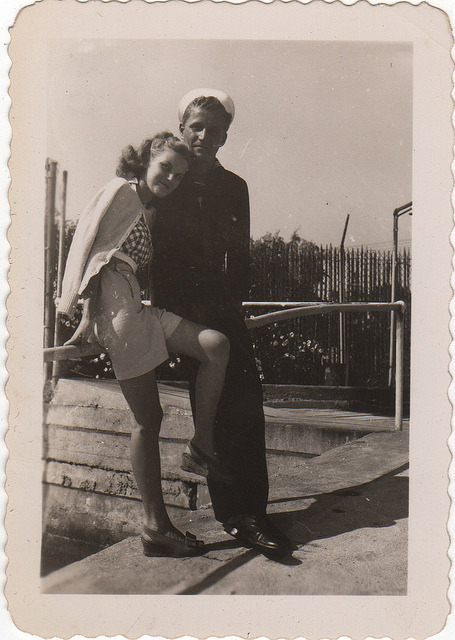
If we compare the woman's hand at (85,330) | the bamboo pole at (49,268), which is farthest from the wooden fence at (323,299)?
the bamboo pole at (49,268)

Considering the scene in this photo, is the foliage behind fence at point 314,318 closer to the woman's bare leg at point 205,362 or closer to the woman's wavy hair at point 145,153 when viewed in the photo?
the woman's bare leg at point 205,362

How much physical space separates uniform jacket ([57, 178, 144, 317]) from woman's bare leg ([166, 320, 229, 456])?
0.40m

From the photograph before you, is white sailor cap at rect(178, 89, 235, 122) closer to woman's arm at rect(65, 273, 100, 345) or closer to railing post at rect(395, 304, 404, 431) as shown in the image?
woman's arm at rect(65, 273, 100, 345)

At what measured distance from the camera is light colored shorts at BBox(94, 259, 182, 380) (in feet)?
7.64

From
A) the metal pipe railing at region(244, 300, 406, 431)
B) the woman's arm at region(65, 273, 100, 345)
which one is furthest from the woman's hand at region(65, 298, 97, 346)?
the metal pipe railing at region(244, 300, 406, 431)

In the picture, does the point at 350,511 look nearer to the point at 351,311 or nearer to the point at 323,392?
the point at 323,392

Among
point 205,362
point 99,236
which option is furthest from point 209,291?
point 99,236

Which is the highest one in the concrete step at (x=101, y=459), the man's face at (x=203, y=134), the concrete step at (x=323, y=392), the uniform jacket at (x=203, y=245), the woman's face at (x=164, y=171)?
the man's face at (x=203, y=134)

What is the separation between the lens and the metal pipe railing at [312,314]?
242cm

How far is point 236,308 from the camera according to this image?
2535 millimetres

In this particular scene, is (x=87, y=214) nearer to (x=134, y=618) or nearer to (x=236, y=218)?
(x=236, y=218)

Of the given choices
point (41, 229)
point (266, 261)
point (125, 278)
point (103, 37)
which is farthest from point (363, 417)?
point (103, 37)

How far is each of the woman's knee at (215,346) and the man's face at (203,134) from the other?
709mm

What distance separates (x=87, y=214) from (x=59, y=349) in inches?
21.3
